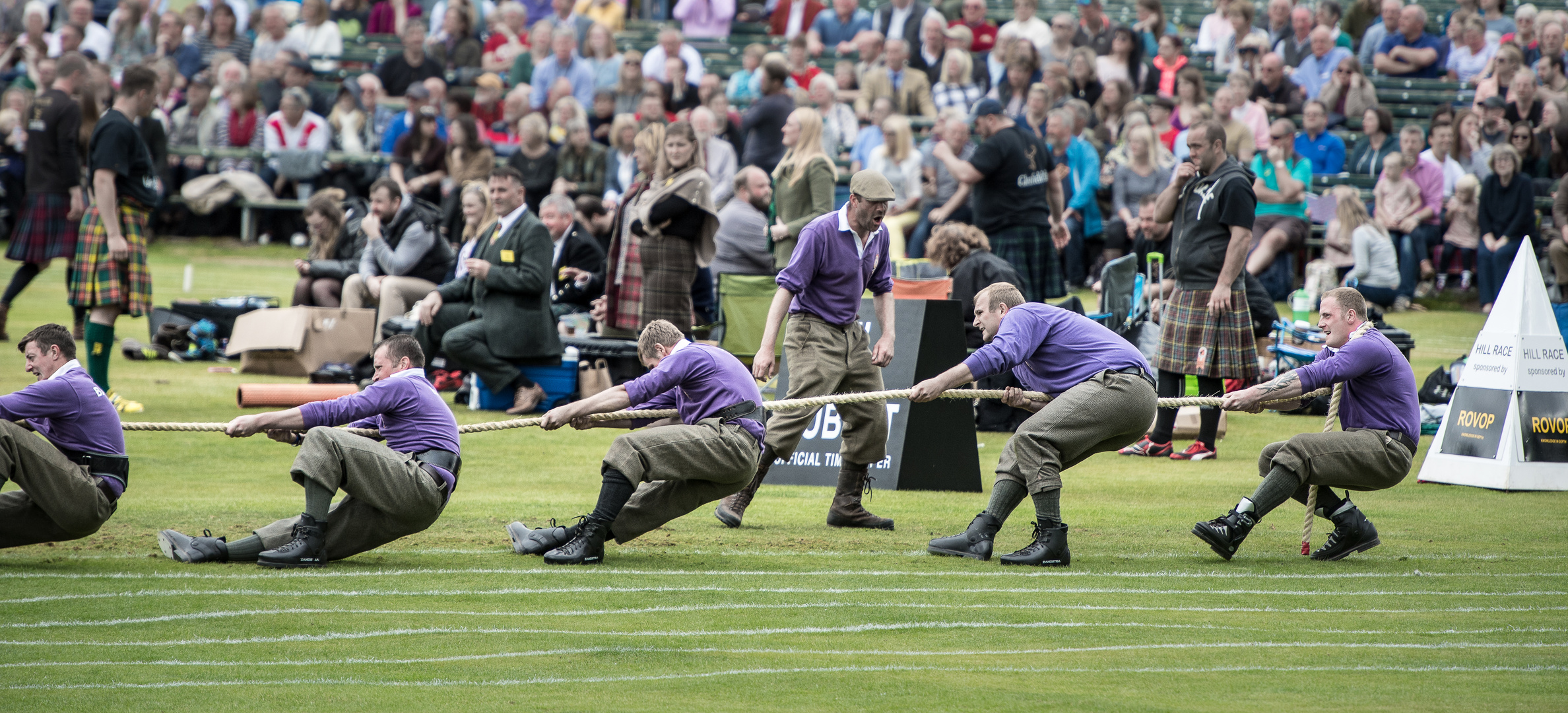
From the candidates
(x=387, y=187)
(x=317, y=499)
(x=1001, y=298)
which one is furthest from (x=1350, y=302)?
(x=387, y=187)

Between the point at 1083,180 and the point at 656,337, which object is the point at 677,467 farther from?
the point at 1083,180

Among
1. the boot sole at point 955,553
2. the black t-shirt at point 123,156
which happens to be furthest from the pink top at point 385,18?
the boot sole at point 955,553

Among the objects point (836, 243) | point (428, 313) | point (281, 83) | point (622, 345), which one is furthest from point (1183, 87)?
point (281, 83)

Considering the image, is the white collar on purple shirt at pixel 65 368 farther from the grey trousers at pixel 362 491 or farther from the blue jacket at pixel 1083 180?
the blue jacket at pixel 1083 180

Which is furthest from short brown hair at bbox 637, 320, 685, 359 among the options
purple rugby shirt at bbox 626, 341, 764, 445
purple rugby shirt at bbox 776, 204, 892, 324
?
purple rugby shirt at bbox 776, 204, 892, 324

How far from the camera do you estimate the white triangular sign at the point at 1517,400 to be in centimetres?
870

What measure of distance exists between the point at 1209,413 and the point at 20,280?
383 inches

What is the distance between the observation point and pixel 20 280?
13.2 m

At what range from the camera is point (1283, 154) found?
15.6 meters

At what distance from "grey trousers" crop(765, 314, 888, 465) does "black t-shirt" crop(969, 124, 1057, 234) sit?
479cm

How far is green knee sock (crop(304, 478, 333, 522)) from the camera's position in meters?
6.32

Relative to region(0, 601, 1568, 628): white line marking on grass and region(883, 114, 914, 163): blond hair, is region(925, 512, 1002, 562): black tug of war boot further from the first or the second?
region(883, 114, 914, 163): blond hair

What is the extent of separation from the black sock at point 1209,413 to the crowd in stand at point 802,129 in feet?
5.06

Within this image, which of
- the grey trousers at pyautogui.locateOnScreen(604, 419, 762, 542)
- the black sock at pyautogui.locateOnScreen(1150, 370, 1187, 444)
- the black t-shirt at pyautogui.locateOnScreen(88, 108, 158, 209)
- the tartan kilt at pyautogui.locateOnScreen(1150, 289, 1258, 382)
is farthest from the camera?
the black t-shirt at pyautogui.locateOnScreen(88, 108, 158, 209)
